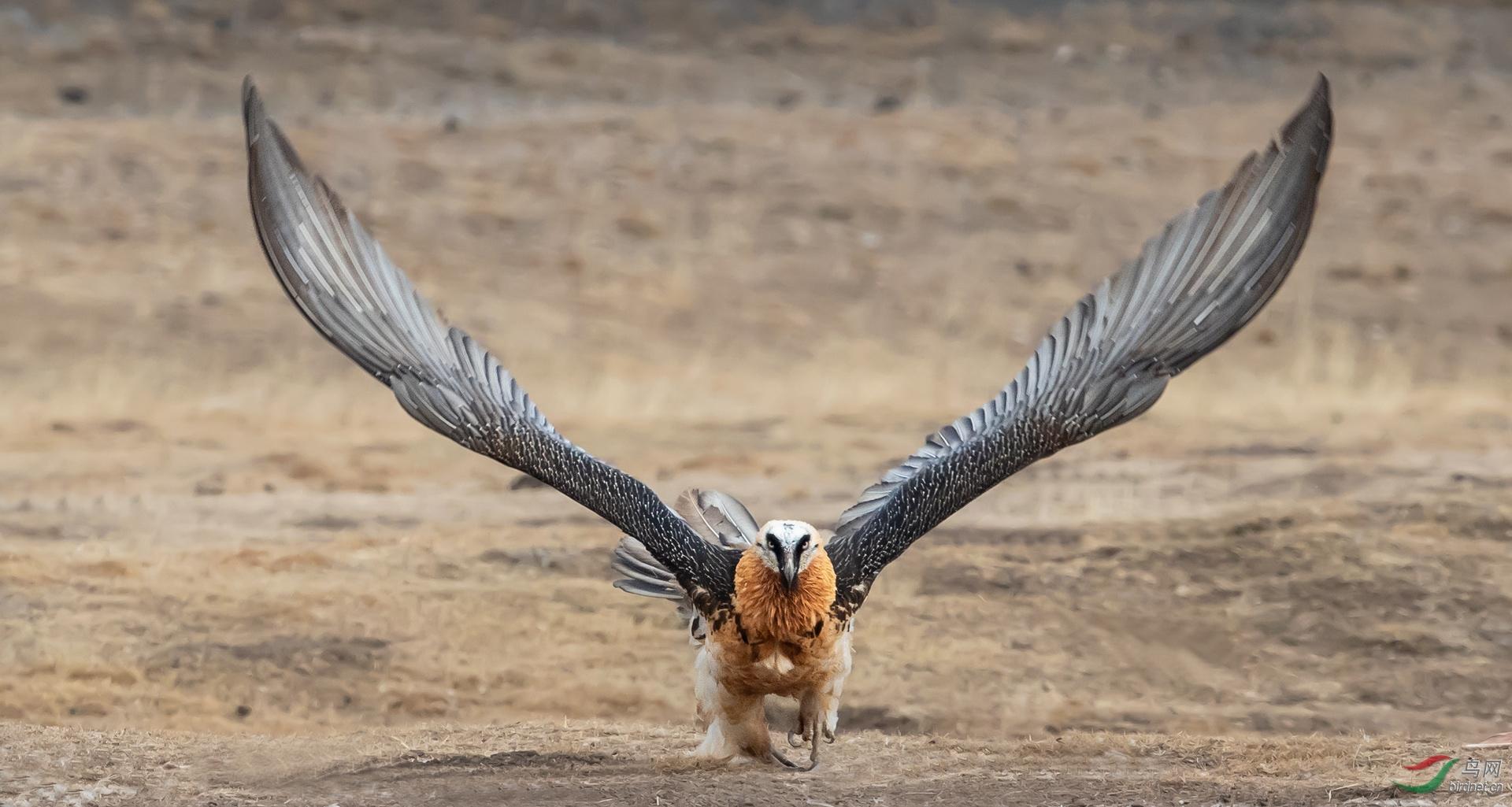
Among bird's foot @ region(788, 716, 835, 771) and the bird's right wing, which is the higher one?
the bird's right wing

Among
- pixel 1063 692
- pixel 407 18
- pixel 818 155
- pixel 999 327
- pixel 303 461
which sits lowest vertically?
pixel 1063 692

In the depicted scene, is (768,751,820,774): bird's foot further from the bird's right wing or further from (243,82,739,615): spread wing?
(243,82,739,615): spread wing

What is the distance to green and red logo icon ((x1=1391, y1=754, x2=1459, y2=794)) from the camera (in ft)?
23.8

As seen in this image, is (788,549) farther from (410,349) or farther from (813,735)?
(410,349)

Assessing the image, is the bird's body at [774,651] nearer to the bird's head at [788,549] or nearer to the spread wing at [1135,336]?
the bird's head at [788,549]

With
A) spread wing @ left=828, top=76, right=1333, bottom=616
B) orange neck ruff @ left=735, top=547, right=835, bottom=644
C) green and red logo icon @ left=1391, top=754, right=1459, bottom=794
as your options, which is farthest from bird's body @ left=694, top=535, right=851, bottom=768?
green and red logo icon @ left=1391, top=754, right=1459, bottom=794

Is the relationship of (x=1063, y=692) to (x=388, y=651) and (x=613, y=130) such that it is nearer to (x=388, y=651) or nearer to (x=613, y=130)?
(x=388, y=651)

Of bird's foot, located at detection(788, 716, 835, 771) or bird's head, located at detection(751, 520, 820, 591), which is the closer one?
bird's head, located at detection(751, 520, 820, 591)

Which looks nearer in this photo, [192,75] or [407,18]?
[192,75]

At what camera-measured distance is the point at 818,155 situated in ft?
76.2

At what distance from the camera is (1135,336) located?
8250mm

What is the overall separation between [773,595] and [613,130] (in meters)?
17.1

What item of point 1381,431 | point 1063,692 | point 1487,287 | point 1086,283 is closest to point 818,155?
point 1086,283

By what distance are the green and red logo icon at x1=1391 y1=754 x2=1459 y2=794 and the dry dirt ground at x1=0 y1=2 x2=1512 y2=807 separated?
0.20m
